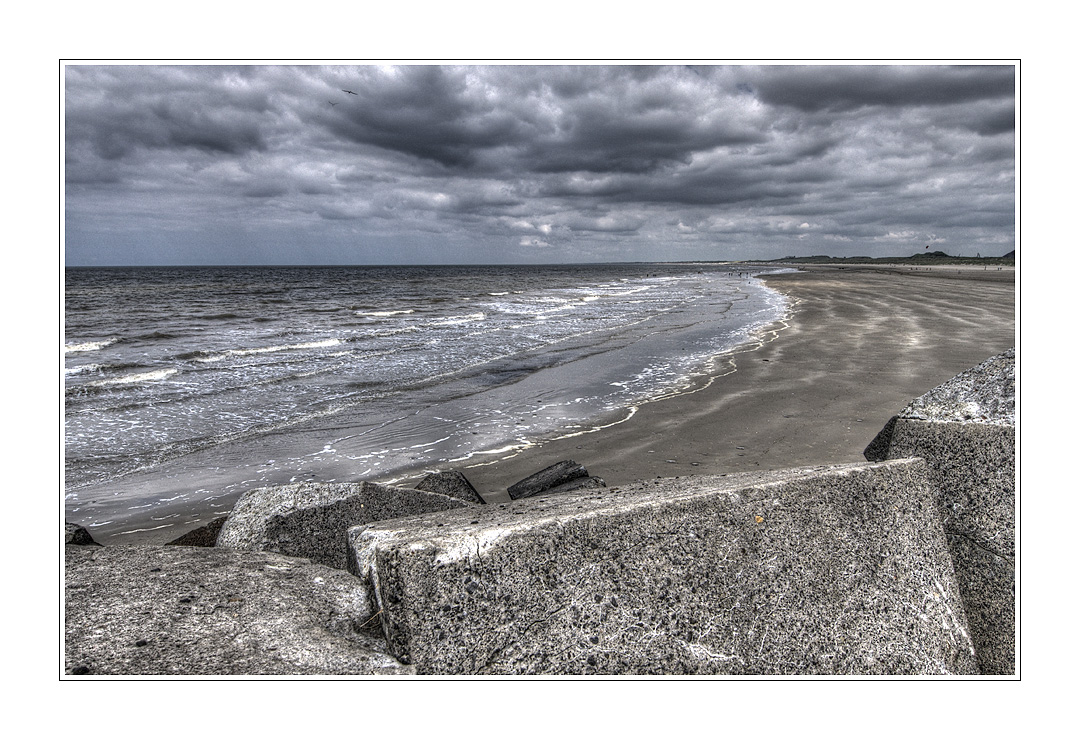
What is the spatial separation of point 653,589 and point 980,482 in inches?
58.8

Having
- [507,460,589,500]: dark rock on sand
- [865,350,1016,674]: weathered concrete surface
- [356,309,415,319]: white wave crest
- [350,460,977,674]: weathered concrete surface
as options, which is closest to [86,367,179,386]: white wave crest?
[507,460,589,500]: dark rock on sand

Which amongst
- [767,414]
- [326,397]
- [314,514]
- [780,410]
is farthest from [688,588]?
[326,397]

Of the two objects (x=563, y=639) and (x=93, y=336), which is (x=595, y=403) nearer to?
(x=563, y=639)

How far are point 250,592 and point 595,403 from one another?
21.7 ft

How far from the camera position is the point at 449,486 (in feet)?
14.4

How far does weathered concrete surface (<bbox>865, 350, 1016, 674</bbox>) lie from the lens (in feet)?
7.25

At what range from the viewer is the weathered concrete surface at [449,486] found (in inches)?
171

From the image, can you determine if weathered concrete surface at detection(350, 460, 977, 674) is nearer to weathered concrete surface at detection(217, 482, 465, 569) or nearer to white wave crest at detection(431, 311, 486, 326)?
weathered concrete surface at detection(217, 482, 465, 569)

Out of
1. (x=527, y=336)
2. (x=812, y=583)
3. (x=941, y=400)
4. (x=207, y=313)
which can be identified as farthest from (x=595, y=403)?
(x=207, y=313)

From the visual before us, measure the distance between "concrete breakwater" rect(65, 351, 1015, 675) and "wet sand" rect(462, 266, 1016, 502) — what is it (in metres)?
3.19

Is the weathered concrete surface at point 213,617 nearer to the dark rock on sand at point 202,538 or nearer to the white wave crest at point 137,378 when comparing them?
the dark rock on sand at point 202,538

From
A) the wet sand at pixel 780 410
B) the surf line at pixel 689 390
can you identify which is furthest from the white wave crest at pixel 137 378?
the wet sand at pixel 780 410

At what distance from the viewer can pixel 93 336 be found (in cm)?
1820

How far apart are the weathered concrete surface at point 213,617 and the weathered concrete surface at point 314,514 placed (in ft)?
2.44
